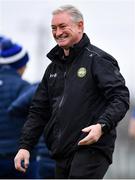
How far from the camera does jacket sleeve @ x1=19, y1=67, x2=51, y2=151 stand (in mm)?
7566

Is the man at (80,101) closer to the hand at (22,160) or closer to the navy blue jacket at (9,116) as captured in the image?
the hand at (22,160)

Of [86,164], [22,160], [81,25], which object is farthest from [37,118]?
[81,25]

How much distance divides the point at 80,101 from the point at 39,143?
9.04ft

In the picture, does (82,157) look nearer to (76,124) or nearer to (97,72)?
(76,124)

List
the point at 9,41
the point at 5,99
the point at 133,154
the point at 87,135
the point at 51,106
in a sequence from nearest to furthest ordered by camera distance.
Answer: the point at 87,135 → the point at 51,106 → the point at 5,99 → the point at 9,41 → the point at 133,154

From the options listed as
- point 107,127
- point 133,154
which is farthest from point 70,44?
point 133,154

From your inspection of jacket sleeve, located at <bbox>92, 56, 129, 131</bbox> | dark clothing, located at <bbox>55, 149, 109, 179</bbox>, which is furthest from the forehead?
dark clothing, located at <bbox>55, 149, 109, 179</bbox>

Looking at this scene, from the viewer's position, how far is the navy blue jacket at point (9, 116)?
9.28 meters

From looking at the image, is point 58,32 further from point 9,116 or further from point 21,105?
point 9,116

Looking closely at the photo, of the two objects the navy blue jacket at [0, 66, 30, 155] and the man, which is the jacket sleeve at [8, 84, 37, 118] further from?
the man

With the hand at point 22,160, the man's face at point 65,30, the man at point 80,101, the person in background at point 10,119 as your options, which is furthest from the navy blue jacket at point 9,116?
the man's face at point 65,30

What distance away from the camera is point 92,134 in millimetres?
6754

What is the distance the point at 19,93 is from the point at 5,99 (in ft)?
0.59

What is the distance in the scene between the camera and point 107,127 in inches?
A: 271
